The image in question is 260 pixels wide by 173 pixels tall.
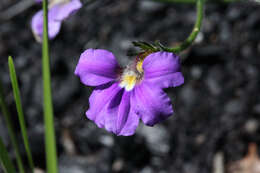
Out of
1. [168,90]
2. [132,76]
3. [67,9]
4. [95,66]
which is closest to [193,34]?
[132,76]

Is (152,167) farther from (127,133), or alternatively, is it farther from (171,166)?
(127,133)

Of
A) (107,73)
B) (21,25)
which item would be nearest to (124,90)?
(107,73)

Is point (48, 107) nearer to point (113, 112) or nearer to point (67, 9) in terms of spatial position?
point (113, 112)

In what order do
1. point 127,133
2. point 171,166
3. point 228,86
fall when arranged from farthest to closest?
point 228,86 → point 171,166 → point 127,133

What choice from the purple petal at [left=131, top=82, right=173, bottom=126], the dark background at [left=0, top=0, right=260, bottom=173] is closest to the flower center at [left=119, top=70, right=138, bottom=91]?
the purple petal at [left=131, top=82, right=173, bottom=126]

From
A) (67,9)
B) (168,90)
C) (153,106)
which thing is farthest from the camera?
(168,90)

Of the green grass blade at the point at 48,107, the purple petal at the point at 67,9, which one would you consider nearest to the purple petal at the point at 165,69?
the green grass blade at the point at 48,107

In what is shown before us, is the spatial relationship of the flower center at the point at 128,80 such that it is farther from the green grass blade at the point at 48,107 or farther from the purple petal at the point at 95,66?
the green grass blade at the point at 48,107
